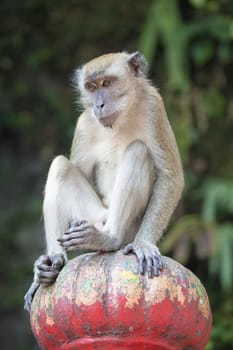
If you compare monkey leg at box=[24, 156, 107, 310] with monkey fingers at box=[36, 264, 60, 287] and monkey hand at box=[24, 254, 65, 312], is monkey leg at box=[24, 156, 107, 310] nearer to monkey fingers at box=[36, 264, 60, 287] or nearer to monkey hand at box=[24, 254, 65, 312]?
monkey hand at box=[24, 254, 65, 312]

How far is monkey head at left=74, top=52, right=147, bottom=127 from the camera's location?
22.5 feet

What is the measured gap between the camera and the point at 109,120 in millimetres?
6824

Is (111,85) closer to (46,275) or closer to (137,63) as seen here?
(137,63)

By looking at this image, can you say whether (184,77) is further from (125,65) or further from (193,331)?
(193,331)

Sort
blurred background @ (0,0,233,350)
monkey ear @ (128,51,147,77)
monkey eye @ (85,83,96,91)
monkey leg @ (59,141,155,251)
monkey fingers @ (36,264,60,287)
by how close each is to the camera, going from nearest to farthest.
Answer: monkey fingers @ (36,264,60,287) → monkey leg @ (59,141,155,251) → monkey eye @ (85,83,96,91) → monkey ear @ (128,51,147,77) → blurred background @ (0,0,233,350)

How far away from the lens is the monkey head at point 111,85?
6855 millimetres

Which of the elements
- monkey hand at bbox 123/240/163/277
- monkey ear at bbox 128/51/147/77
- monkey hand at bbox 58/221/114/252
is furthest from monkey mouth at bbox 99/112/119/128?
monkey hand at bbox 123/240/163/277

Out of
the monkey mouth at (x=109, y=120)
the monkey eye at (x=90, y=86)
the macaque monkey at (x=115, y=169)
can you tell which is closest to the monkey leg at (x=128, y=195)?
the macaque monkey at (x=115, y=169)

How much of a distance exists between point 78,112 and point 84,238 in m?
7.41

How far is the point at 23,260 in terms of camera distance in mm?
13688

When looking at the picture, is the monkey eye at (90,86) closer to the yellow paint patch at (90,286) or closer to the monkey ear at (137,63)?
the monkey ear at (137,63)

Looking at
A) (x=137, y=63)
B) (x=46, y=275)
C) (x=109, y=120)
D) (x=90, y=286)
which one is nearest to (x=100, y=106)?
(x=109, y=120)

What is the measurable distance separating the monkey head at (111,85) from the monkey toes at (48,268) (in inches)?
60.6

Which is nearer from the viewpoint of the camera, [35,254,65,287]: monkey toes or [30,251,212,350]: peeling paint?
[30,251,212,350]: peeling paint
